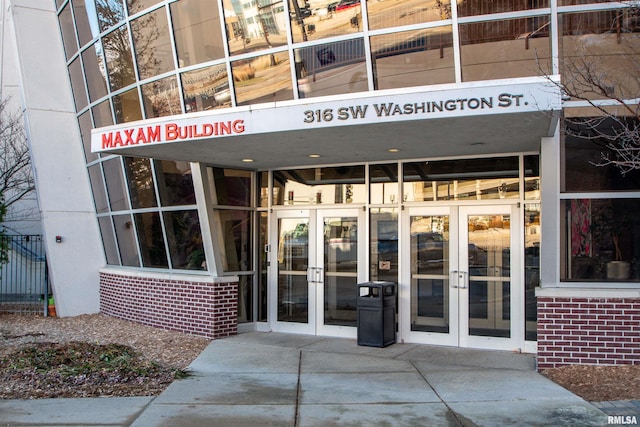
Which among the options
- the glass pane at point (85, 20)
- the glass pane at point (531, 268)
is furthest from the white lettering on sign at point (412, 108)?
the glass pane at point (85, 20)

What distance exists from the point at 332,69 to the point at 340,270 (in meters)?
3.67

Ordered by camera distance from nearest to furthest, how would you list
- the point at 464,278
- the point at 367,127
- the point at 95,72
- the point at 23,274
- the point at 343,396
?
the point at 343,396
the point at 367,127
the point at 464,278
the point at 95,72
the point at 23,274

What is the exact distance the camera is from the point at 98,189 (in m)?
13.9

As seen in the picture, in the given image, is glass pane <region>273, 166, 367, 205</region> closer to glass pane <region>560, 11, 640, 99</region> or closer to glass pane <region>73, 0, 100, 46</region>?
glass pane <region>560, 11, 640, 99</region>

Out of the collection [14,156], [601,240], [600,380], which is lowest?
[600,380]

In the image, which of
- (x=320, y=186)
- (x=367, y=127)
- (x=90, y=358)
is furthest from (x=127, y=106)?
(x=367, y=127)

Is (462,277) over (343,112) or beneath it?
beneath

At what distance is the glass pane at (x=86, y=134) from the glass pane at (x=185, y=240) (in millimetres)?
3301

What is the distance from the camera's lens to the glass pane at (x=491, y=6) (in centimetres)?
812

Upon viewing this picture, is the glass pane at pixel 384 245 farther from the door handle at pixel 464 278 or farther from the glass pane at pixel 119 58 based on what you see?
the glass pane at pixel 119 58

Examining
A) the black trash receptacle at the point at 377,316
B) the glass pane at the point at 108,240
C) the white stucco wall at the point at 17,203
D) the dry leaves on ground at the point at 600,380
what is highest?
the white stucco wall at the point at 17,203

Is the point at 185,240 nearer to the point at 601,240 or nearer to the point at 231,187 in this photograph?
the point at 231,187

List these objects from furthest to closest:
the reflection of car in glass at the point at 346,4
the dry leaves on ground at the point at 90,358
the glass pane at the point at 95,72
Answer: the glass pane at the point at 95,72, the reflection of car in glass at the point at 346,4, the dry leaves on ground at the point at 90,358

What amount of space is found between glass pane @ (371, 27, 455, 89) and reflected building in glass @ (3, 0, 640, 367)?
0.02 metres
